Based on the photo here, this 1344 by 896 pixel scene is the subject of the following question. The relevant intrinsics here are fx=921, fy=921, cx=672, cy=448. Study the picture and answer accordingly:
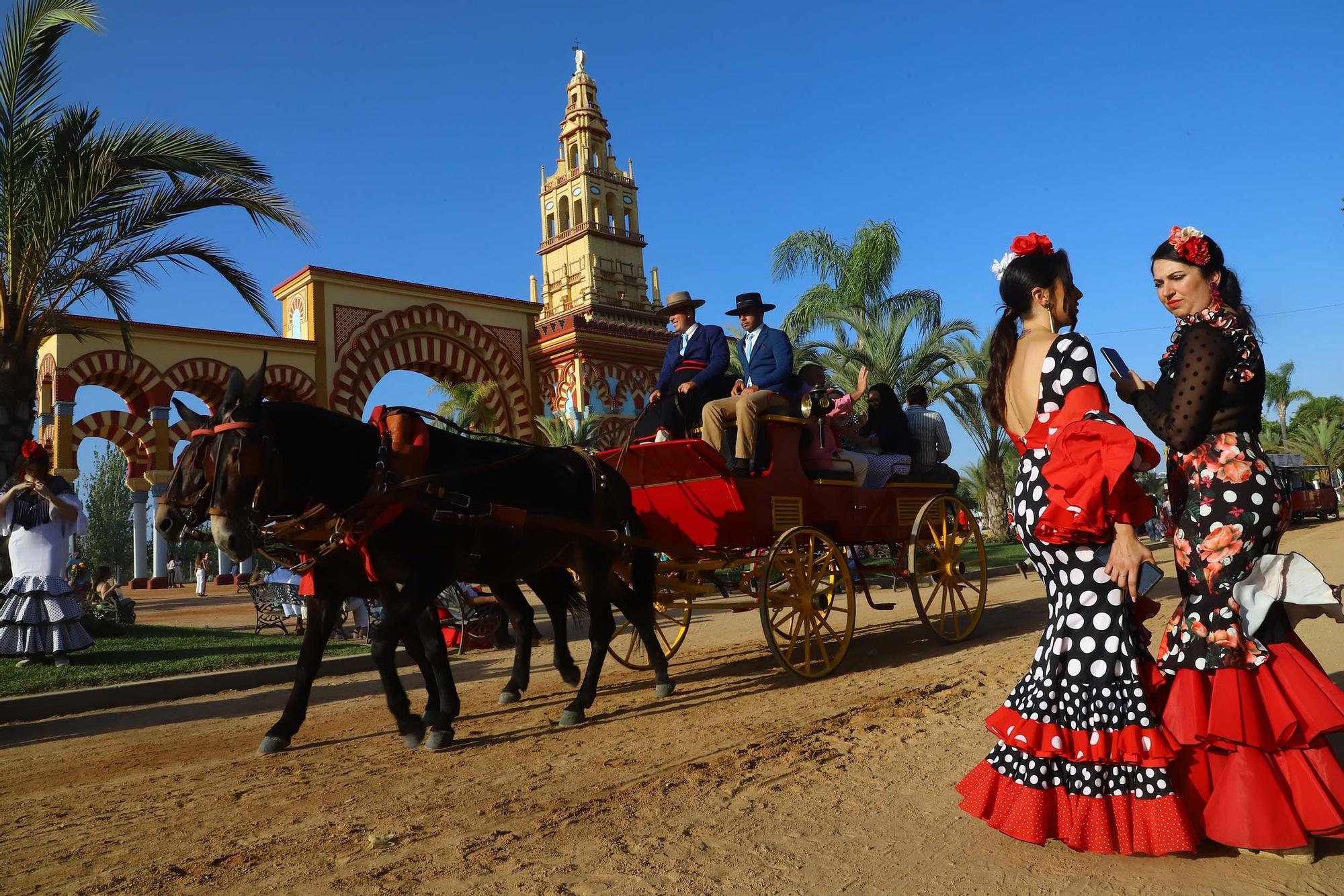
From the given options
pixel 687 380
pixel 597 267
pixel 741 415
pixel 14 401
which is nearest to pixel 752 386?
pixel 687 380

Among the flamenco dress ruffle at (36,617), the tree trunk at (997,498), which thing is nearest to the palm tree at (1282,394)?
the tree trunk at (997,498)

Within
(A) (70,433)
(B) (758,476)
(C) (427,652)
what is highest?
(A) (70,433)

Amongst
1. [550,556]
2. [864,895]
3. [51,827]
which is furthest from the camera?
[550,556]

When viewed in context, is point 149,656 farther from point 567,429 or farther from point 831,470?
point 567,429

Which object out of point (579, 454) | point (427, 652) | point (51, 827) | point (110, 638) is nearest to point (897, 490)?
point (579, 454)

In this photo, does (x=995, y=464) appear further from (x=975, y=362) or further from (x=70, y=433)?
(x=70, y=433)

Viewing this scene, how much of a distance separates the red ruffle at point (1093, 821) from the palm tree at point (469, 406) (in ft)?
65.2

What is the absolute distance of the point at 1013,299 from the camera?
326cm

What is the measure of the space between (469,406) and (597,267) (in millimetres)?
12713

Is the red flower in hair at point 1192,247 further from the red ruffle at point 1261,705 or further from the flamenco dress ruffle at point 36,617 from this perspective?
the flamenco dress ruffle at point 36,617

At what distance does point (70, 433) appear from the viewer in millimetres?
19531

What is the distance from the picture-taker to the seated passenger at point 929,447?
875cm

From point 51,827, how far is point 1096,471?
4.13 meters

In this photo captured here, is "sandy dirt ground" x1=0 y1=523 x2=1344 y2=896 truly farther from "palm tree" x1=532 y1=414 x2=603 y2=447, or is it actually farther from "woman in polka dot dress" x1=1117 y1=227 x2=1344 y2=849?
"palm tree" x1=532 y1=414 x2=603 y2=447
